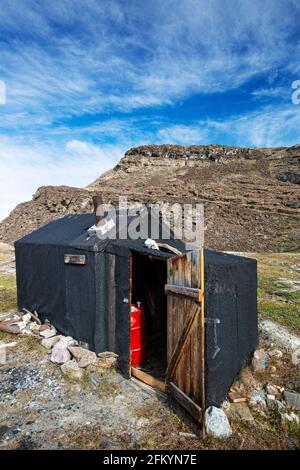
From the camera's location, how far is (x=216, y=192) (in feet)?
126

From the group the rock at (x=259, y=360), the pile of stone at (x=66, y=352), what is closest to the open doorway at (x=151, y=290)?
the pile of stone at (x=66, y=352)

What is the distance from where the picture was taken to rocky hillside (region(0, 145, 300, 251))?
93.9 ft

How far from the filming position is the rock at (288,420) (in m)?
4.10

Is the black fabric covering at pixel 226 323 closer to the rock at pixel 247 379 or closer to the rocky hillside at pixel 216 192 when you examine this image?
the rock at pixel 247 379

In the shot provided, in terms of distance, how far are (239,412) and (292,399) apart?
922 millimetres

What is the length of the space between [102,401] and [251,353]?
123 inches

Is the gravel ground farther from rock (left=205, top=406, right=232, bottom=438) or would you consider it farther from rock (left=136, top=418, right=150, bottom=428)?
rock (left=205, top=406, right=232, bottom=438)

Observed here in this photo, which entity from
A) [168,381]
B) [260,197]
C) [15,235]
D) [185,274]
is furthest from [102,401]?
[260,197]

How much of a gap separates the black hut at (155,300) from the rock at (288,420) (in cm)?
85

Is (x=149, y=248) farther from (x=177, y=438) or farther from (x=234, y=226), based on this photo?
(x=234, y=226)

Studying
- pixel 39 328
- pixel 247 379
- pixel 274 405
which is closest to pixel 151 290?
pixel 39 328

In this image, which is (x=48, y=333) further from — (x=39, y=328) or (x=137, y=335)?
(x=137, y=335)

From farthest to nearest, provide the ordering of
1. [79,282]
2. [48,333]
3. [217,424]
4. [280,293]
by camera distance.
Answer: [280,293]
[48,333]
[79,282]
[217,424]

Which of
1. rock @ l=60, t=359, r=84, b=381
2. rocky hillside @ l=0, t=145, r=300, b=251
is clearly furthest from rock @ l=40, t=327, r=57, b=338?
rocky hillside @ l=0, t=145, r=300, b=251
